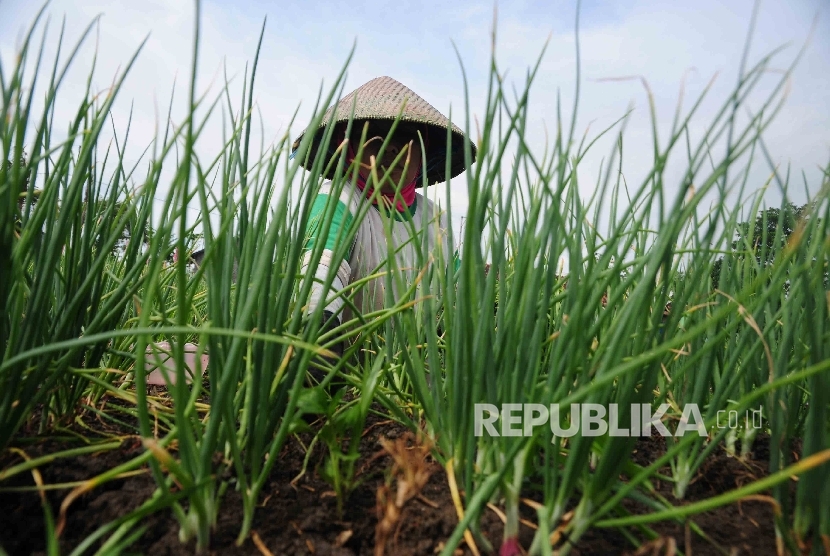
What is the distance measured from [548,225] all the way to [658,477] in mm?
349

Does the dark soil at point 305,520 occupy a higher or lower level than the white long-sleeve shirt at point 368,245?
lower

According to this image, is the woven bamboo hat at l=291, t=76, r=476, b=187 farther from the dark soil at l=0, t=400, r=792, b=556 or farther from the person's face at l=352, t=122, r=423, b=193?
the dark soil at l=0, t=400, r=792, b=556

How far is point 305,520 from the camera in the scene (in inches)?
18.0

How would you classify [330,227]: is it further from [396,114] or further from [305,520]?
[396,114]

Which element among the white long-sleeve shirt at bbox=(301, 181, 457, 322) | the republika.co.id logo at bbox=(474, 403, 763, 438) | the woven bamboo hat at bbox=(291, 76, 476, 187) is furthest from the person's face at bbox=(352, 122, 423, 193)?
the republika.co.id logo at bbox=(474, 403, 763, 438)

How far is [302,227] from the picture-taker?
0.51 meters

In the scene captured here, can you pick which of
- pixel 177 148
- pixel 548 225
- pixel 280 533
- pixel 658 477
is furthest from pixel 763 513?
pixel 177 148

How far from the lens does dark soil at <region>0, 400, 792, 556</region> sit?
0.42 metres

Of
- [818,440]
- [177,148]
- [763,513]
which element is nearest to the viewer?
[818,440]

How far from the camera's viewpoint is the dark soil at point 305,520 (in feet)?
1.38

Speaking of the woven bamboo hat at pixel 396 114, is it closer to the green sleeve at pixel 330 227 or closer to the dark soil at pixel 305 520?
the green sleeve at pixel 330 227

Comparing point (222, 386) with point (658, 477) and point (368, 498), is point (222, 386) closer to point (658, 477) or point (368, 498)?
point (368, 498)

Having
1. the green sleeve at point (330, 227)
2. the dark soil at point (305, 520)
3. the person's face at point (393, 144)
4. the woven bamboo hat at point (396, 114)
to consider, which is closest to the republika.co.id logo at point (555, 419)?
the dark soil at point (305, 520)

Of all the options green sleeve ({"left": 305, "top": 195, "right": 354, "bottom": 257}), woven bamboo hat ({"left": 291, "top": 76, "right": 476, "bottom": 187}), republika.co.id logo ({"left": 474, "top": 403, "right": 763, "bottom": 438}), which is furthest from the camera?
woven bamboo hat ({"left": 291, "top": 76, "right": 476, "bottom": 187})
